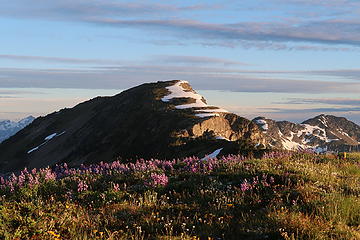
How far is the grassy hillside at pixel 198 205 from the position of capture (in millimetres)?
7371

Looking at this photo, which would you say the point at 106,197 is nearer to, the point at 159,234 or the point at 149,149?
the point at 159,234

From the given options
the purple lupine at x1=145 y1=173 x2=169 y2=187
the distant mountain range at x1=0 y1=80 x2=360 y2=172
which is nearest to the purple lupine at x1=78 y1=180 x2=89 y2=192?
the purple lupine at x1=145 y1=173 x2=169 y2=187

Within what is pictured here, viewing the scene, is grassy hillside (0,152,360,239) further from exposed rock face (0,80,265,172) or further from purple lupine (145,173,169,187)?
exposed rock face (0,80,265,172)

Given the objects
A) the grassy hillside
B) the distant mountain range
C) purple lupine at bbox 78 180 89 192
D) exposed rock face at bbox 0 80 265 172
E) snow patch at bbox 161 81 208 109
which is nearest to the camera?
the grassy hillside

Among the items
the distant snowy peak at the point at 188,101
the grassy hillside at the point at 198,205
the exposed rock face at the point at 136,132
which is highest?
the distant snowy peak at the point at 188,101

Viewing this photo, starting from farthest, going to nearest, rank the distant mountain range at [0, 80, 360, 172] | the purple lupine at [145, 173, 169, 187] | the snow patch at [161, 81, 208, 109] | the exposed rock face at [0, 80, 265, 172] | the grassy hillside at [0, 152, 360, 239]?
the snow patch at [161, 81, 208, 109]
the exposed rock face at [0, 80, 265, 172]
the distant mountain range at [0, 80, 360, 172]
the purple lupine at [145, 173, 169, 187]
the grassy hillside at [0, 152, 360, 239]

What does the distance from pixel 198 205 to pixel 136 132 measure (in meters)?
58.3

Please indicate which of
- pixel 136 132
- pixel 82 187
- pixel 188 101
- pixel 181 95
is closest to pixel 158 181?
pixel 82 187

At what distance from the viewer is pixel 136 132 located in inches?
2648

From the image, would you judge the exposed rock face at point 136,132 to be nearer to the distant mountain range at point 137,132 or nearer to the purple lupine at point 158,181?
the distant mountain range at point 137,132

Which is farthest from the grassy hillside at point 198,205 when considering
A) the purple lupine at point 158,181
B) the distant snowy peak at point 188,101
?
the distant snowy peak at point 188,101

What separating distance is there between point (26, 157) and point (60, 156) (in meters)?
11.7

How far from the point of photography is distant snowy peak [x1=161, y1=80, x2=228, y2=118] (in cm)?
6603

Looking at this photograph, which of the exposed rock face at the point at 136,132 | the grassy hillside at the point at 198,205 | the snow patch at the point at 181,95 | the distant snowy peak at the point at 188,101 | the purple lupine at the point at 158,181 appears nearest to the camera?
the grassy hillside at the point at 198,205
